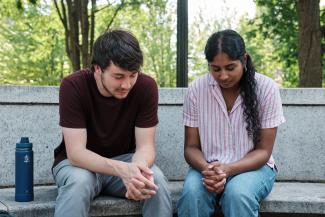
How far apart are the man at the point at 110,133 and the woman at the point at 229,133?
0.82ft

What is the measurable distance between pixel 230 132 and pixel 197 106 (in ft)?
0.87

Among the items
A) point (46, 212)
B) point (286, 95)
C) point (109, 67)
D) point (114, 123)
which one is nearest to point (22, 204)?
point (46, 212)

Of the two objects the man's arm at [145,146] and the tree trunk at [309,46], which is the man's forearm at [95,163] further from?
the tree trunk at [309,46]

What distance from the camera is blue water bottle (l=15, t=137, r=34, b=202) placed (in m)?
3.34

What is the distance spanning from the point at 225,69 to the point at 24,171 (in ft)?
4.44

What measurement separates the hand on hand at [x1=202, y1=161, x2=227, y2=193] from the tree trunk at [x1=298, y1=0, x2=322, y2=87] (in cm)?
334

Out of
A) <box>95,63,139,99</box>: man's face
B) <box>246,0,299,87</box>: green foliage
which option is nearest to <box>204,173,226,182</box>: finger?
<box>95,63,139,99</box>: man's face

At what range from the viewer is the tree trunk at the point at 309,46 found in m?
6.06

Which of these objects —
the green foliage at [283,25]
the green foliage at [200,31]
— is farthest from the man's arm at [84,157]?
the green foliage at [200,31]

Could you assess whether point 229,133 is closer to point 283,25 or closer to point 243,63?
point 243,63

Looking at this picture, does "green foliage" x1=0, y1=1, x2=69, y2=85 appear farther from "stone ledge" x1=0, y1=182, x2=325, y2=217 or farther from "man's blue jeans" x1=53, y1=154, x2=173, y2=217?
"man's blue jeans" x1=53, y1=154, x2=173, y2=217

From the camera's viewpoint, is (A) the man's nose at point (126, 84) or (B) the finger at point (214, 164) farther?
(B) the finger at point (214, 164)

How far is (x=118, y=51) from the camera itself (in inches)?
117

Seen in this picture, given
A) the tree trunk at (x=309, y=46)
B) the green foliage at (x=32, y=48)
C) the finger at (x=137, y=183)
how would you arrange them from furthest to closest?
the green foliage at (x=32, y=48), the tree trunk at (x=309, y=46), the finger at (x=137, y=183)
